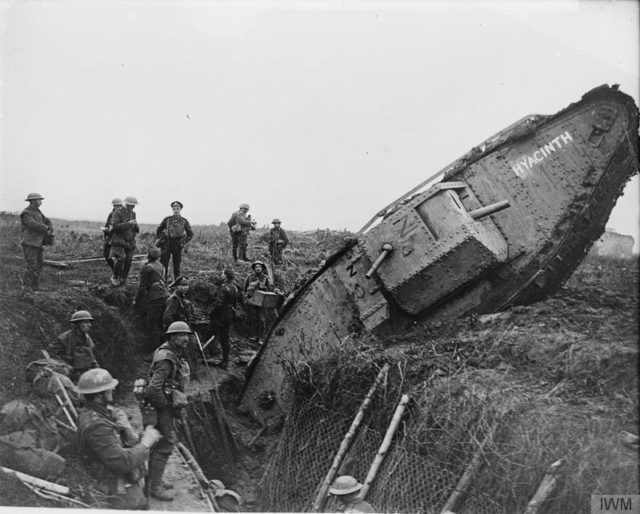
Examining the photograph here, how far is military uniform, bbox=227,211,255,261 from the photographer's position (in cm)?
1177

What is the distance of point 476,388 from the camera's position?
5887 millimetres

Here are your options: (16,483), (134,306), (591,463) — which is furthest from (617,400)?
(134,306)

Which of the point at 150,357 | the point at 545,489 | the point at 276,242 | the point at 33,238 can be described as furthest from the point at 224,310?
the point at 545,489

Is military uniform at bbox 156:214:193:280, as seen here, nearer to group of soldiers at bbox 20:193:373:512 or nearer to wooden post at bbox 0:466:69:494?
group of soldiers at bbox 20:193:373:512

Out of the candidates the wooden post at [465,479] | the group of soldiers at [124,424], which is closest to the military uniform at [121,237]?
the group of soldiers at [124,424]

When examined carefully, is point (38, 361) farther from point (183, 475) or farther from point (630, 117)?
point (630, 117)

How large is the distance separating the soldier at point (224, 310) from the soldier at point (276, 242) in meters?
2.99

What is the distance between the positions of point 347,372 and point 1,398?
3559mm

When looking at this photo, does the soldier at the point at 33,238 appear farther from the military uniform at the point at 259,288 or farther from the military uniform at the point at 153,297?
the military uniform at the point at 259,288

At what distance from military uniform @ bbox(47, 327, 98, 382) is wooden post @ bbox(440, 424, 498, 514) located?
4.26 metres

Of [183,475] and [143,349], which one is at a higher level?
[143,349]

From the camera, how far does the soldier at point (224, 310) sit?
30.9ft

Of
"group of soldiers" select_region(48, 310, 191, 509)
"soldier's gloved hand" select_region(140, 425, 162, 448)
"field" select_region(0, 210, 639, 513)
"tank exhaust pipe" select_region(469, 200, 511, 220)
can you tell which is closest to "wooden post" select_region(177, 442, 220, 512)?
"field" select_region(0, 210, 639, 513)

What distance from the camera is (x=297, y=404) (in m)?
6.82
